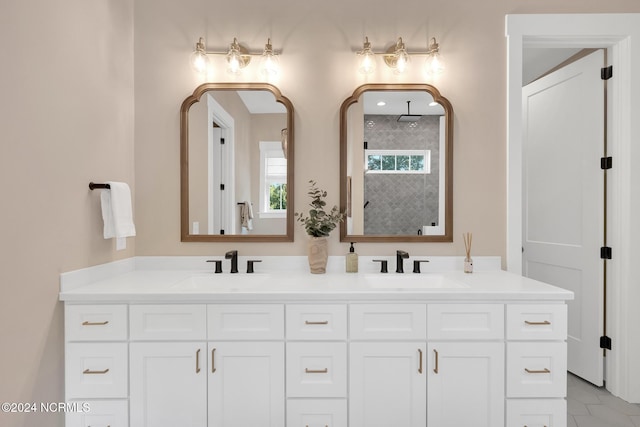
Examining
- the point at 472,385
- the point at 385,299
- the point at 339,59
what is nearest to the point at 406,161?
the point at 339,59

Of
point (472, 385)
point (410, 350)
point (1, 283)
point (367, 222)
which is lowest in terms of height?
point (472, 385)

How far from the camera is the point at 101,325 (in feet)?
5.08

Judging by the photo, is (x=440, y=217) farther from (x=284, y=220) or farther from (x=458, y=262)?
(x=284, y=220)

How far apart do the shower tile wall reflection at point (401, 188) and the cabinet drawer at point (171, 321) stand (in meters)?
1.09

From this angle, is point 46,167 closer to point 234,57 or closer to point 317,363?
point 234,57

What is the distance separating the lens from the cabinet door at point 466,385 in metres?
1.56

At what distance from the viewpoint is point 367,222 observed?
214cm

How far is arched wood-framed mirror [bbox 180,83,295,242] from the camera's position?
2.13 m

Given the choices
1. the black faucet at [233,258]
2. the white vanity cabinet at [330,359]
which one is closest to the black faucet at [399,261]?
the white vanity cabinet at [330,359]

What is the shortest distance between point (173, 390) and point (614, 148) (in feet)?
9.58

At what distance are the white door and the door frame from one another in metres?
0.07

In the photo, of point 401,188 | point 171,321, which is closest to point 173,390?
point 171,321

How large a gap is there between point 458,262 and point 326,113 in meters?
1.23

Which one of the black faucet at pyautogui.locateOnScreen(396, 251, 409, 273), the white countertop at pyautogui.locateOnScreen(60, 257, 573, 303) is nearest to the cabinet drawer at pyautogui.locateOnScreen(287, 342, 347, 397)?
the white countertop at pyautogui.locateOnScreen(60, 257, 573, 303)
